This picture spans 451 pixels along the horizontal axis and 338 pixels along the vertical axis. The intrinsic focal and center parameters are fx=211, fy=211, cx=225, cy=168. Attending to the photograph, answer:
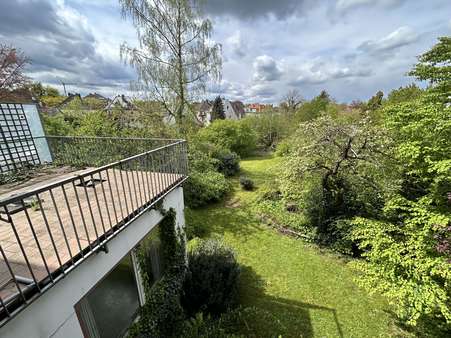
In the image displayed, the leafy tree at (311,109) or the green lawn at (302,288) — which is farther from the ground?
the leafy tree at (311,109)

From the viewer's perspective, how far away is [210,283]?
5.11m

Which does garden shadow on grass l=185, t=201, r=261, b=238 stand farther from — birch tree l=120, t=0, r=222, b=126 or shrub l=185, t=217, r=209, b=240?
birch tree l=120, t=0, r=222, b=126

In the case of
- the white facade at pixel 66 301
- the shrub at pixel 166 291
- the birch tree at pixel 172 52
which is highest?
the birch tree at pixel 172 52

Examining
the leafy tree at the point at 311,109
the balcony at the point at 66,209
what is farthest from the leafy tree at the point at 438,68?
the leafy tree at the point at 311,109

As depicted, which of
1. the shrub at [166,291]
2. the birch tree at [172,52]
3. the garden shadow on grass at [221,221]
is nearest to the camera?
the shrub at [166,291]

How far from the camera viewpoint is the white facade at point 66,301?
187cm

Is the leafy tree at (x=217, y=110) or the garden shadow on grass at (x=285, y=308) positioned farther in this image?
the leafy tree at (x=217, y=110)

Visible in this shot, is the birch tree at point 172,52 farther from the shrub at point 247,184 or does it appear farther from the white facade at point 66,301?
the white facade at point 66,301

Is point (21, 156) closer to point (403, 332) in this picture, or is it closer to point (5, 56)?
point (5, 56)

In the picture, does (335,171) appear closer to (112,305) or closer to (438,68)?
(438,68)

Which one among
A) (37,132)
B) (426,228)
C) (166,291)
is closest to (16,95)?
(37,132)

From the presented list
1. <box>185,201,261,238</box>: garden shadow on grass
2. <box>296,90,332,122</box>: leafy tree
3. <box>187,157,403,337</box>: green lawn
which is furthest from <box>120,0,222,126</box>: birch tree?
<box>296,90,332,122</box>: leafy tree

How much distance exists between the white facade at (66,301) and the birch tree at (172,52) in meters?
8.75

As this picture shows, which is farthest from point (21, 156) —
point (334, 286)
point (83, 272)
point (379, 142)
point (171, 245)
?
point (379, 142)
